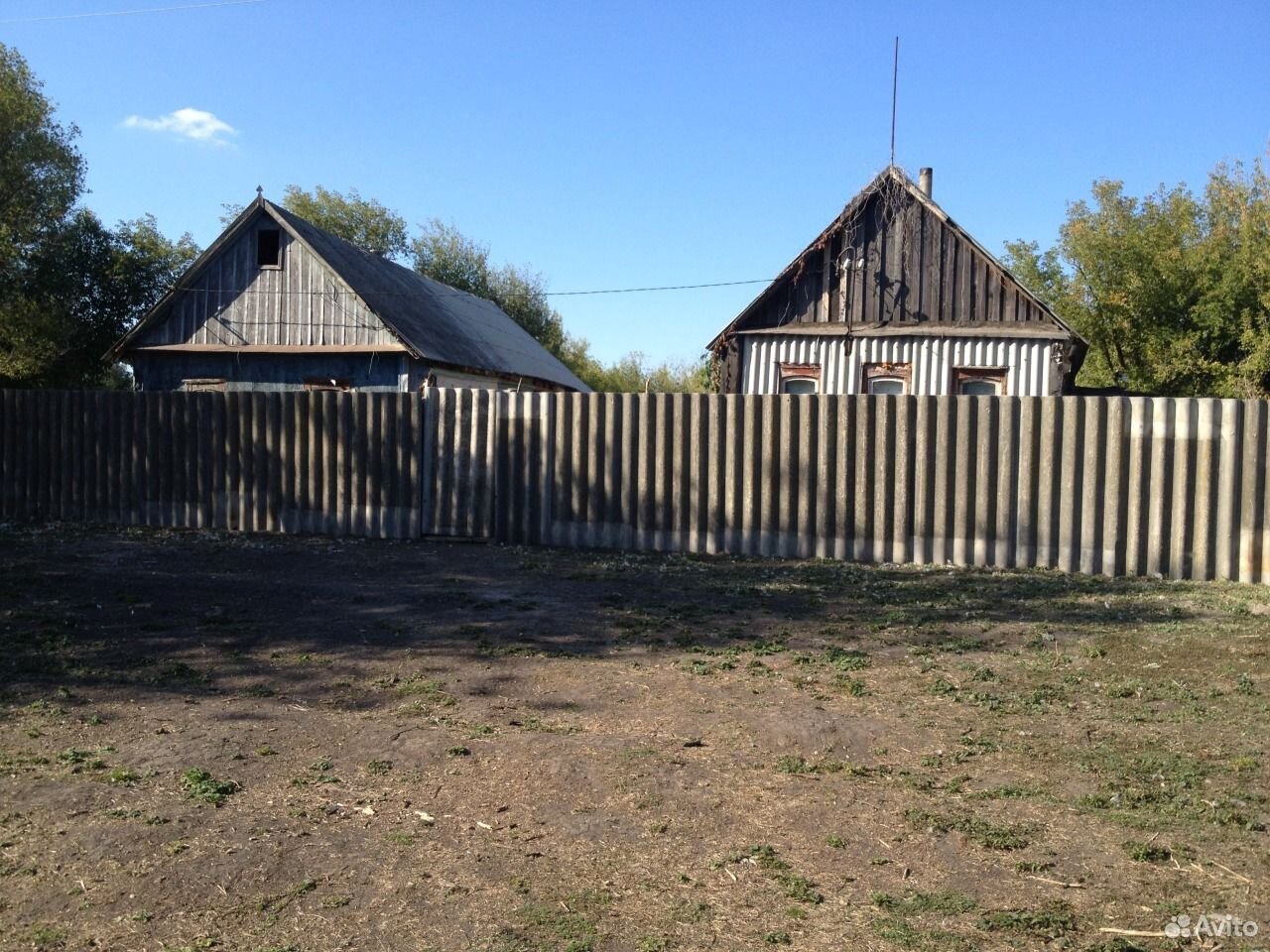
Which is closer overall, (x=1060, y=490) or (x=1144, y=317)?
(x=1060, y=490)

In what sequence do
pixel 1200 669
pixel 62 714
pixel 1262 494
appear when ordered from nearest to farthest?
pixel 62 714 < pixel 1200 669 < pixel 1262 494

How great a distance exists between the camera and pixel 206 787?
4934 mm

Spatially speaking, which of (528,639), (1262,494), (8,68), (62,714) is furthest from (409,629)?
(8,68)

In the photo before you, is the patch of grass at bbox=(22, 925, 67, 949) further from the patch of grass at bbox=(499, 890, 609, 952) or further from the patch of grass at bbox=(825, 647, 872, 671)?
the patch of grass at bbox=(825, 647, 872, 671)

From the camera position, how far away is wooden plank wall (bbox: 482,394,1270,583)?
10.7m

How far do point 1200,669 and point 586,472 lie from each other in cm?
734

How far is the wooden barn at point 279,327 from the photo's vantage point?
2375 centimetres

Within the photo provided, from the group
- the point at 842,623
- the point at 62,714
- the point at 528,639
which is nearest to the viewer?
the point at 62,714

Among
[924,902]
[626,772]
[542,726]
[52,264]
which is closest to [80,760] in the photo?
[542,726]

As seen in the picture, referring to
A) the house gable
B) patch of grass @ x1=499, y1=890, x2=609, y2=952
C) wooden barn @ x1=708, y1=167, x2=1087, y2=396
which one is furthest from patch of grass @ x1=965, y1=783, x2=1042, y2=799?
the house gable

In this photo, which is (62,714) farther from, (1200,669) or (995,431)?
(995,431)

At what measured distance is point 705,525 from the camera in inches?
493

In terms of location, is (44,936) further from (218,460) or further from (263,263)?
→ (263,263)

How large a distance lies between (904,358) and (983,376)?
140cm
